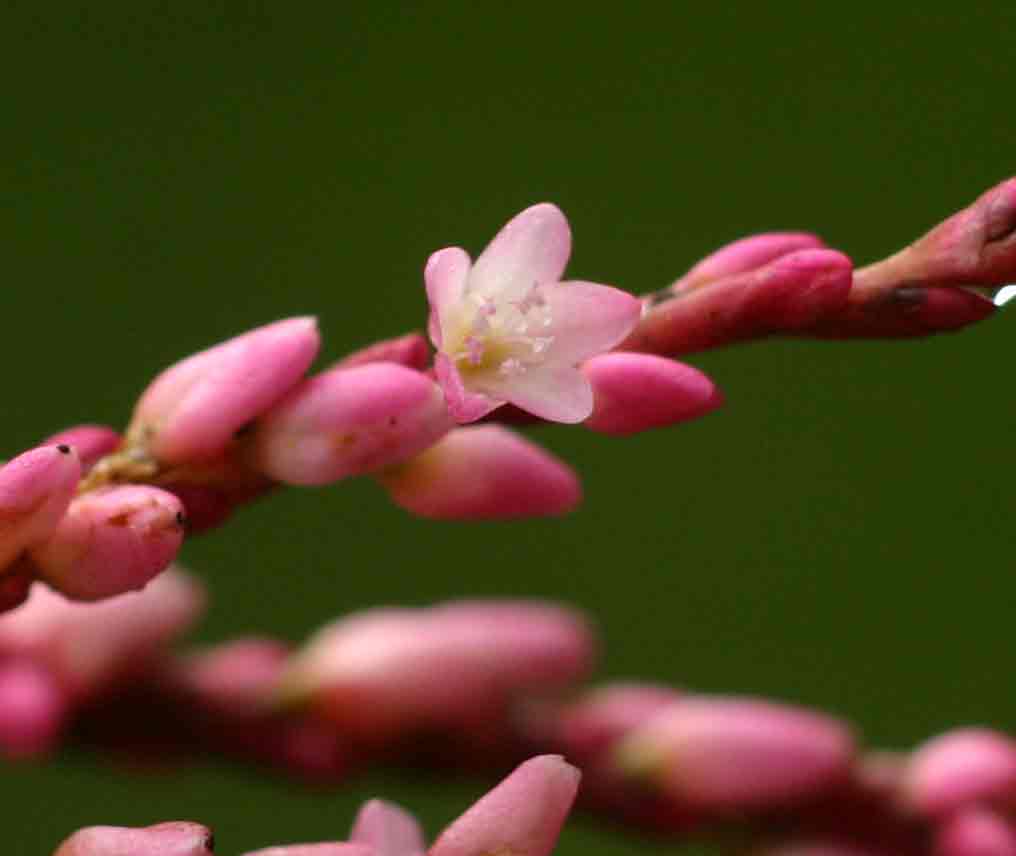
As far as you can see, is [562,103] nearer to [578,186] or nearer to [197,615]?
[578,186]

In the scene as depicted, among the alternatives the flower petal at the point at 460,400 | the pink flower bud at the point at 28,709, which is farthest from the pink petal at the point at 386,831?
the pink flower bud at the point at 28,709

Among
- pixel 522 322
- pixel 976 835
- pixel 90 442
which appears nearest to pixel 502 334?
pixel 522 322

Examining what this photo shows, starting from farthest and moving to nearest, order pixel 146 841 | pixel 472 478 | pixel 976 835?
pixel 976 835 → pixel 472 478 → pixel 146 841

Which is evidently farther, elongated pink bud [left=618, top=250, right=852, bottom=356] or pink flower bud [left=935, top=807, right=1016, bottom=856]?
pink flower bud [left=935, top=807, right=1016, bottom=856]

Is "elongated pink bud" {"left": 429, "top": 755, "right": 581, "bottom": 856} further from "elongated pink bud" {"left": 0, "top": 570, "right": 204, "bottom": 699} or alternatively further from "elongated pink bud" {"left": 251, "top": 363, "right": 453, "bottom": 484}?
"elongated pink bud" {"left": 0, "top": 570, "right": 204, "bottom": 699}

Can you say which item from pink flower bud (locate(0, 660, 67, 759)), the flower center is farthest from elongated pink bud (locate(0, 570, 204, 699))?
the flower center

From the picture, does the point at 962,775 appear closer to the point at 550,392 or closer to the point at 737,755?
the point at 737,755
